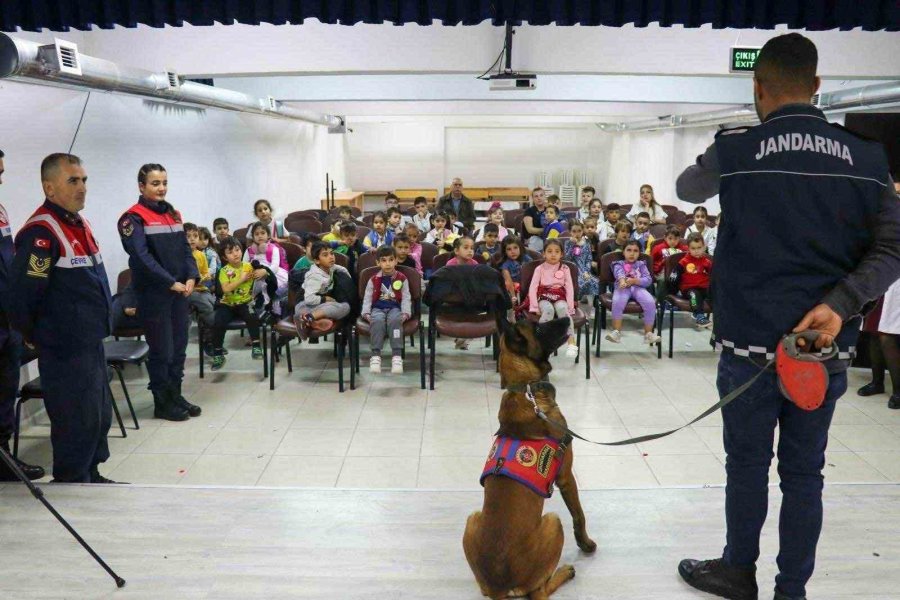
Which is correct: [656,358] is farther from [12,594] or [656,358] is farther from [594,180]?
[594,180]

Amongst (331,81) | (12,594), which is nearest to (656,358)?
(12,594)

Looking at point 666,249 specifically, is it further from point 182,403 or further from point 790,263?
point 790,263

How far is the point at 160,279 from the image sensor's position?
14.3 feet

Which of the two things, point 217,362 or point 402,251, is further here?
point 402,251

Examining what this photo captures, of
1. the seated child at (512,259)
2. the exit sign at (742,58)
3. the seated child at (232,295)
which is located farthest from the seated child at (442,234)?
the exit sign at (742,58)

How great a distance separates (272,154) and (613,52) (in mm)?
7304

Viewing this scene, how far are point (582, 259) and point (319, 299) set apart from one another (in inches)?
112

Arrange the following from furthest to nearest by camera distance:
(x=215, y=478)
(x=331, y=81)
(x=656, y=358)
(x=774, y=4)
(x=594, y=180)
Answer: (x=594, y=180) < (x=331, y=81) < (x=656, y=358) < (x=774, y=4) < (x=215, y=478)

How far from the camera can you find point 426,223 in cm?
933

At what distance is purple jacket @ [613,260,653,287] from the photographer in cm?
617

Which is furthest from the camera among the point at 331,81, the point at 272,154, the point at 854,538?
the point at 272,154

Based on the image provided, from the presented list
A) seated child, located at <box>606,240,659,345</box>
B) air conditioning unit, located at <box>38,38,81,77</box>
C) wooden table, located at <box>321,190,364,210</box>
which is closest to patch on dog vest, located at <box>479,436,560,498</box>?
air conditioning unit, located at <box>38,38,81,77</box>

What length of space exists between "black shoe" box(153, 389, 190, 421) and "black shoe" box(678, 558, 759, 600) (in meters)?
3.52

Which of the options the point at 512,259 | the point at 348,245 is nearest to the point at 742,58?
the point at 512,259
